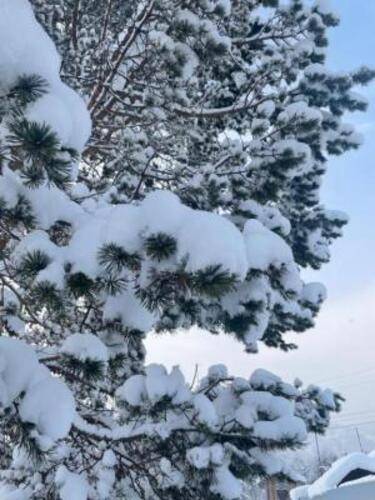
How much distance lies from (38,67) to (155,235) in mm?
770

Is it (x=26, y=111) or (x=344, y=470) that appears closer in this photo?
(x=26, y=111)

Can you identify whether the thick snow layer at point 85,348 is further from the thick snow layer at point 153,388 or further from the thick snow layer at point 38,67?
the thick snow layer at point 38,67

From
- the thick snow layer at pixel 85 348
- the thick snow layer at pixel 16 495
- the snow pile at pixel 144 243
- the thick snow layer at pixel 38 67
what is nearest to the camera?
the thick snow layer at pixel 38 67

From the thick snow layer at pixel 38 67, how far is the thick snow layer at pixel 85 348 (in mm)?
1115

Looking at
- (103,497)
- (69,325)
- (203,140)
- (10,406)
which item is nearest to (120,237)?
(10,406)

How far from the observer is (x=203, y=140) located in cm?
627

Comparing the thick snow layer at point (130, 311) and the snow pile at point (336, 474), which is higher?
the thick snow layer at point (130, 311)

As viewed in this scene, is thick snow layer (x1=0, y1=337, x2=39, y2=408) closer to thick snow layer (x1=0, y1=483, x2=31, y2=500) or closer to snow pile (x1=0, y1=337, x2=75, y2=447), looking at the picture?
snow pile (x1=0, y1=337, x2=75, y2=447)

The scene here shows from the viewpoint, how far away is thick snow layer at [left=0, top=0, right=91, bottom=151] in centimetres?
174

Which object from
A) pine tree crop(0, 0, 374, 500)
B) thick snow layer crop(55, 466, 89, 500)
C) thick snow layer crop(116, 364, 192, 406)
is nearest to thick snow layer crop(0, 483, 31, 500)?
pine tree crop(0, 0, 374, 500)

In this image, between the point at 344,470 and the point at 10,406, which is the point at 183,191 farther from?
the point at 344,470

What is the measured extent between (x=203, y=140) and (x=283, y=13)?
1975 millimetres

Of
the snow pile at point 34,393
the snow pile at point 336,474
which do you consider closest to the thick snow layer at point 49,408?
the snow pile at point 34,393

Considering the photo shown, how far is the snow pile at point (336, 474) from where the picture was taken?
14831 mm
